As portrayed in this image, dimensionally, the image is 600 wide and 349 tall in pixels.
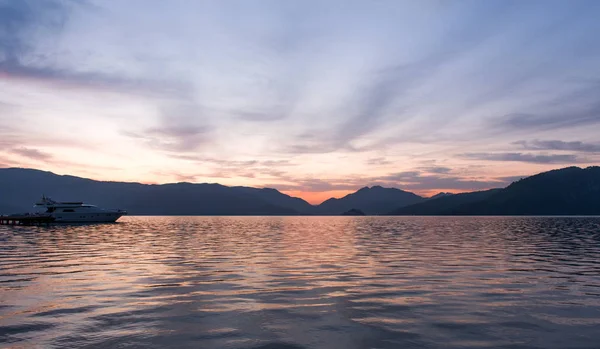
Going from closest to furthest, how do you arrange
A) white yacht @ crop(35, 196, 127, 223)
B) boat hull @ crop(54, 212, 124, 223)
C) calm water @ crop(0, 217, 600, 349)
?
1. calm water @ crop(0, 217, 600, 349)
2. white yacht @ crop(35, 196, 127, 223)
3. boat hull @ crop(54, 212, 124, 223)

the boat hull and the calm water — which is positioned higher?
the boat hull

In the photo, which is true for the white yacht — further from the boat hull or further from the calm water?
the calm water

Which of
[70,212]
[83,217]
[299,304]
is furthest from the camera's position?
[83,217]

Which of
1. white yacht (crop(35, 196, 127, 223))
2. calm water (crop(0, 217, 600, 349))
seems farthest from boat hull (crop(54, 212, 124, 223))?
calm water (crop(0, 217, 600, 349))

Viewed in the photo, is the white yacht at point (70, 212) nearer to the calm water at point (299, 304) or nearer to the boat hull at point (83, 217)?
the boat hull at point (83, 217)

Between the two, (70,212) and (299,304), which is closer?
(299,304)

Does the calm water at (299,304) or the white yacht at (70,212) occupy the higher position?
the white yacht at (70,212)

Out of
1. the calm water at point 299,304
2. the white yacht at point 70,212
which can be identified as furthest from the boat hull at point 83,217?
the calm water at point 299,304

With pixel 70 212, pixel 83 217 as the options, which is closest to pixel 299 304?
pixel 70 212

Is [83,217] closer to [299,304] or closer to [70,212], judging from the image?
[70,212]

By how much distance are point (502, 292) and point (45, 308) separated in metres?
22.0

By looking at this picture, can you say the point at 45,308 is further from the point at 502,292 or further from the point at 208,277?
the point at 502,292

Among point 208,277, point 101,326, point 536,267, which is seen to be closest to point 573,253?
point 536,267

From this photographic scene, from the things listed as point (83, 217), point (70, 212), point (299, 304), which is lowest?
point (299, 304)
